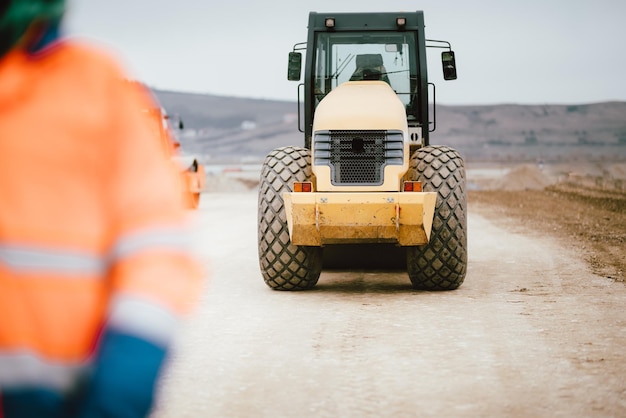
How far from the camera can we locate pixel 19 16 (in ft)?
6.37

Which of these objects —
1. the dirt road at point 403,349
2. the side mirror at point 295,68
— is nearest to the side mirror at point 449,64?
the side mirror at point 295,68

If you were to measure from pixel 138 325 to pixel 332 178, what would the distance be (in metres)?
9.16

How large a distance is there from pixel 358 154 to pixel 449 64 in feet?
7.63

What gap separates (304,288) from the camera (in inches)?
452

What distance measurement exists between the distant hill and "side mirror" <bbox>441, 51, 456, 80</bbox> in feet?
355

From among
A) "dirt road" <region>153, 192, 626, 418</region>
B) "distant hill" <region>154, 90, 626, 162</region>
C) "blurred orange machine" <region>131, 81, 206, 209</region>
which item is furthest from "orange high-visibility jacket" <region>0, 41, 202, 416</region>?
"distant hill" <region>154, 90, 626, 162</region>

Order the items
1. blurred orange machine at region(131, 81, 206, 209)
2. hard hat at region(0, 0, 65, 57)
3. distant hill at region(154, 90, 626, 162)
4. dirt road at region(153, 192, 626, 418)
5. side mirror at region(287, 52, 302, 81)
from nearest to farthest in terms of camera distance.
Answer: hard hat at region(0, 0, 65, 57), dirt road at region(153, 192, 626, 418), side mirror at region(287, 52, 302, 81), blurred orange machine at region(131, 81, 206, 209), distant hill at region(154, 90, 626, 162)

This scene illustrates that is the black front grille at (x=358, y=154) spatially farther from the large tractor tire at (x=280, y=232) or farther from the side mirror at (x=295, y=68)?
the side mirror at (x=295, y=68)

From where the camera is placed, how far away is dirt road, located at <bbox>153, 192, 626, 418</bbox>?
6270mm

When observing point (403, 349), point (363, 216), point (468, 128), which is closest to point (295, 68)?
point (363, 216)

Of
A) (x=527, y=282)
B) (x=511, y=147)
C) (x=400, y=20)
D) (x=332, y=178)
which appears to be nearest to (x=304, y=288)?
(x=332, y=178)

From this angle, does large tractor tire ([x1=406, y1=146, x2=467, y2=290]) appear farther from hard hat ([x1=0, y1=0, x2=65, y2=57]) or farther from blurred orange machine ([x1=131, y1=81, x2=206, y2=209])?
blurred orange machine ([x1=131, y1=81, x2=206, y2=209])

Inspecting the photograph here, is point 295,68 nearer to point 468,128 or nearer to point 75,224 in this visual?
point 75,224

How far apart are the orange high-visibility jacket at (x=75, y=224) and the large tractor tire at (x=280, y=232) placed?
897 centimetres
